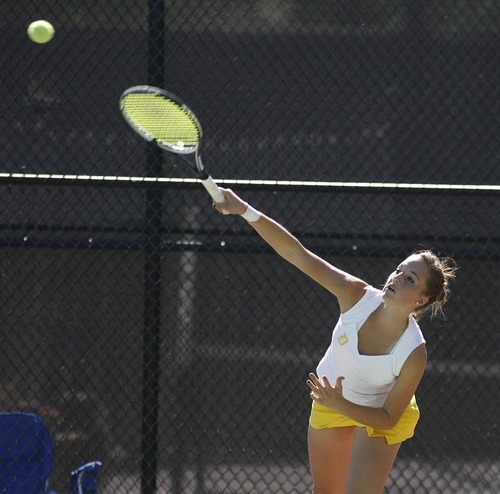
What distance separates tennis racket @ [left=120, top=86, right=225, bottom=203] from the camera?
326cm

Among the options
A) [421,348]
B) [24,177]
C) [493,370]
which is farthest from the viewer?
[493,370]

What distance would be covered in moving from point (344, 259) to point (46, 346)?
4.91 feet

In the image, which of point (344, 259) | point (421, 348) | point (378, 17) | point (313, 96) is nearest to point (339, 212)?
point (344, 259)

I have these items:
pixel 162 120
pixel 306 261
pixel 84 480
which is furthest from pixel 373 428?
pixel 84 480

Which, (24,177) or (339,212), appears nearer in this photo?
(24,177)

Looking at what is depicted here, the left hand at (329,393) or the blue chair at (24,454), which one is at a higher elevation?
the blue chair at (24,454)

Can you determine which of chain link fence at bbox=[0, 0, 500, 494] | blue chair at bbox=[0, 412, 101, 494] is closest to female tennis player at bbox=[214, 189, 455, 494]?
chain link fence at bbox=[0, 0, 500, 494]

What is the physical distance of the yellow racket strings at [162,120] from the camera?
330 cm

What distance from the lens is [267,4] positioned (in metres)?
4.64

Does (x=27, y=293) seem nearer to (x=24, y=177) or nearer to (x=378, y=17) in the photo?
(x=24, y=177)

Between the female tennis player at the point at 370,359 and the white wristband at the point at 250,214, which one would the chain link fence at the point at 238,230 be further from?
the white wristband at the point at 250,214

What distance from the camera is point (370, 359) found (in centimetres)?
320

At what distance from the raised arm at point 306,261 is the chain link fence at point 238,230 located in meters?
1.21

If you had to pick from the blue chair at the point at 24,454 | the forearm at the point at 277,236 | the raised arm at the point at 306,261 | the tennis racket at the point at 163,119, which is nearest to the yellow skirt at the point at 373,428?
the raised arm at the point at 306,261
